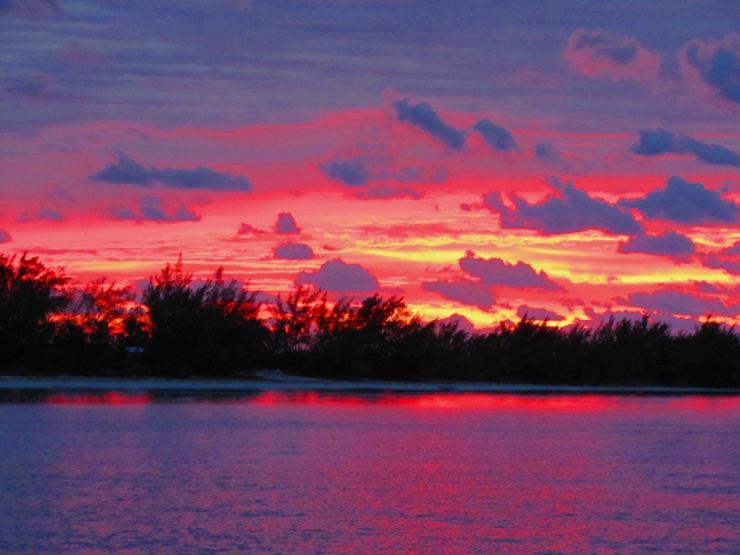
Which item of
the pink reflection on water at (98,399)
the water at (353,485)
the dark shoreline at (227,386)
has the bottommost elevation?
the water at (353,485)

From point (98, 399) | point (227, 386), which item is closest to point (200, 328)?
point (227, 386)

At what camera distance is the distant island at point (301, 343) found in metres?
60.0

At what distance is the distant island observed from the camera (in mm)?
59969

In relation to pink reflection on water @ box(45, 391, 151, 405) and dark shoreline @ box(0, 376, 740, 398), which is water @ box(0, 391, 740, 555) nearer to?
pink reflection on water @ box(45, 391, 151, 405)

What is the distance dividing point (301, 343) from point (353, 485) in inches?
2272

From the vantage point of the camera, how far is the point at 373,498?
19.0 m

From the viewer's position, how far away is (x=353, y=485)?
20.7m

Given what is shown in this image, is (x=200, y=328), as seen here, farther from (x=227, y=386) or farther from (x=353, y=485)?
(x=353, y=485)

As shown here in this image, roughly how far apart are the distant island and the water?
2137cm

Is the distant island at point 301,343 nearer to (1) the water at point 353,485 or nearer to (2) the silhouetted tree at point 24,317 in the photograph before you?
(2) the silhouetted tree at point 24,317

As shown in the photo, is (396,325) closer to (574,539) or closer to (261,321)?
(261,321)

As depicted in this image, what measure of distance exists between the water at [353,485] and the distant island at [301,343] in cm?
2137

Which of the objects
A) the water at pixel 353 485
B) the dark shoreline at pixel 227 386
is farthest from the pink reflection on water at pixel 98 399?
the water at pixel 353 485

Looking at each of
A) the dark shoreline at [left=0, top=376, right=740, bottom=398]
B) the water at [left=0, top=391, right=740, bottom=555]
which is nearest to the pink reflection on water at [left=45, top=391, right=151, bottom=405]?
the dark shoreline at [left=0, top=376, right=740, bottom=398]
